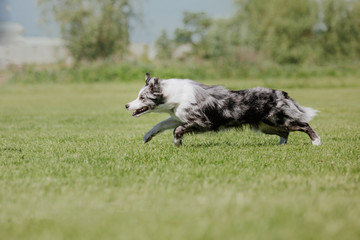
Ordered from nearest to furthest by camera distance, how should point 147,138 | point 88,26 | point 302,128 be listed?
point 302,128
point 147,138
point 88,26

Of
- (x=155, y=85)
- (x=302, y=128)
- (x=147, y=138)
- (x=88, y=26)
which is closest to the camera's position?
(x=155, y=85)

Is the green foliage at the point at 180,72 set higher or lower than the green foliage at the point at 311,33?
lower

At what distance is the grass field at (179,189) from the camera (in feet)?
8.82

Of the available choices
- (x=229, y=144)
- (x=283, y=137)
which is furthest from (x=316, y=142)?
(x=229, y=144)

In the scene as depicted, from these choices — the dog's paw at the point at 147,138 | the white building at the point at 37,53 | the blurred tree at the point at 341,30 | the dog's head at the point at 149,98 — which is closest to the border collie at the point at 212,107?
the dog's head at the point at 149,98

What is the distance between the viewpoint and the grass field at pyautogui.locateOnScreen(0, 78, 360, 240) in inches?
106

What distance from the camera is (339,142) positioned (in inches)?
274

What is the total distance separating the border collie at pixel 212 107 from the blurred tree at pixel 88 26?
36.5 m

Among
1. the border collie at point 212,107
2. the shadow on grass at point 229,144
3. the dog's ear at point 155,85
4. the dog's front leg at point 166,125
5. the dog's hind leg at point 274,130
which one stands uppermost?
the dog's ear at point 155,85

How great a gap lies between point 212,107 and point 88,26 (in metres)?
37.2

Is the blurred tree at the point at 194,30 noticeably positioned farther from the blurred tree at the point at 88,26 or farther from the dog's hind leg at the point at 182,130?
the dog's hind leg at the point at 182,130

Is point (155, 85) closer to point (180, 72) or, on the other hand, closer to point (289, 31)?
point (180, 72)

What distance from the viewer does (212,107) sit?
6527mm

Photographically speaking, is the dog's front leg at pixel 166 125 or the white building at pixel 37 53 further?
the white building at pixel 37 53
